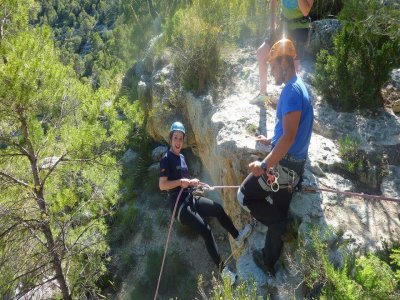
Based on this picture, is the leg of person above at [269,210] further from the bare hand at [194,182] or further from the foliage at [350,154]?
the foliage at [350,154]

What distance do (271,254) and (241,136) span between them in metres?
1.63

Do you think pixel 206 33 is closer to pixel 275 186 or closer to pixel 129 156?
pixel 275 186

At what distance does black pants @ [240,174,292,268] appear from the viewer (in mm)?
3340

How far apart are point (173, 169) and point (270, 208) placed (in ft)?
4.90

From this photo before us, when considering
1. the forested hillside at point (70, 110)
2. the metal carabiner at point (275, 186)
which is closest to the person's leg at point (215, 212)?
A: the metal carabiner at point (275, 186)

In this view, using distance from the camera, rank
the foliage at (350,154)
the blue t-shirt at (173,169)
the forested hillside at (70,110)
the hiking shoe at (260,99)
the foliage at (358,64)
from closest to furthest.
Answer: the foliage at (350,154) → the blue t-shirt at (173,169) → the forested hillside at (70,110) → the foliage at (358,64) → the hiking shoe at (260,99)

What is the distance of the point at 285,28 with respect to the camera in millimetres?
5703

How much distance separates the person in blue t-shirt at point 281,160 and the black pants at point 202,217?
82cm

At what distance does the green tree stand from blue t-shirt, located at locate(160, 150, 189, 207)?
1.52 metres

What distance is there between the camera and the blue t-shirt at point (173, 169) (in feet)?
14.4

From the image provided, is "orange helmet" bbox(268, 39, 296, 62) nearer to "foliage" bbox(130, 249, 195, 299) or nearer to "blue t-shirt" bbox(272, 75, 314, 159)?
"blue t-shirt" bbox(272, 75, 314, 159)

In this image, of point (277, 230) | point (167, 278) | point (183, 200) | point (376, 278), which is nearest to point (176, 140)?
point (183, 200)

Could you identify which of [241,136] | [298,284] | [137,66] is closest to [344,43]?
[241,136]

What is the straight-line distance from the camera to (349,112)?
Answer: 200 inches
